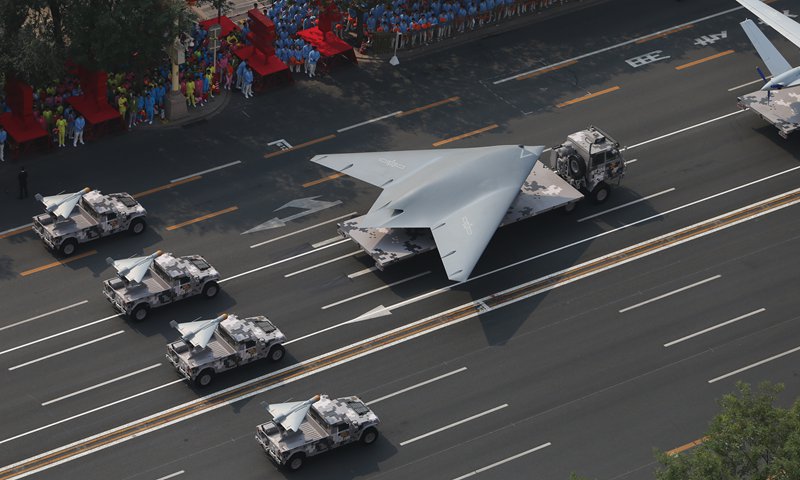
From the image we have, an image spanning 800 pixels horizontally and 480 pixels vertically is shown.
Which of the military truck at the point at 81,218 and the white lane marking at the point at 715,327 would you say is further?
the military truck at the point at 81,218

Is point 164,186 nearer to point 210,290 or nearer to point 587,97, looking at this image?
point 210,290

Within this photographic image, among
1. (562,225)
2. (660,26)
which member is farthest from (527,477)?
(660,26)

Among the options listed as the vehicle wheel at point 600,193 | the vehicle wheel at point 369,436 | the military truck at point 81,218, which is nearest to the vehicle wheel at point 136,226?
the military truck at point 81,218

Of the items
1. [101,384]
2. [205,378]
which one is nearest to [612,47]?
[205,378]

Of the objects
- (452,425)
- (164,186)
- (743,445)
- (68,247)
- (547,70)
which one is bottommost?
(452,425)

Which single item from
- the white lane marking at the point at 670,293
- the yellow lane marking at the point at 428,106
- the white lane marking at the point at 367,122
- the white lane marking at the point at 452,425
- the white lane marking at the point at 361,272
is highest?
the yellow lane marking at the point at 428,106

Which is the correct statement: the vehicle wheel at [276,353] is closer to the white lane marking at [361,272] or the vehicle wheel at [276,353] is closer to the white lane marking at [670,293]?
the white lane marking at [361,272]
